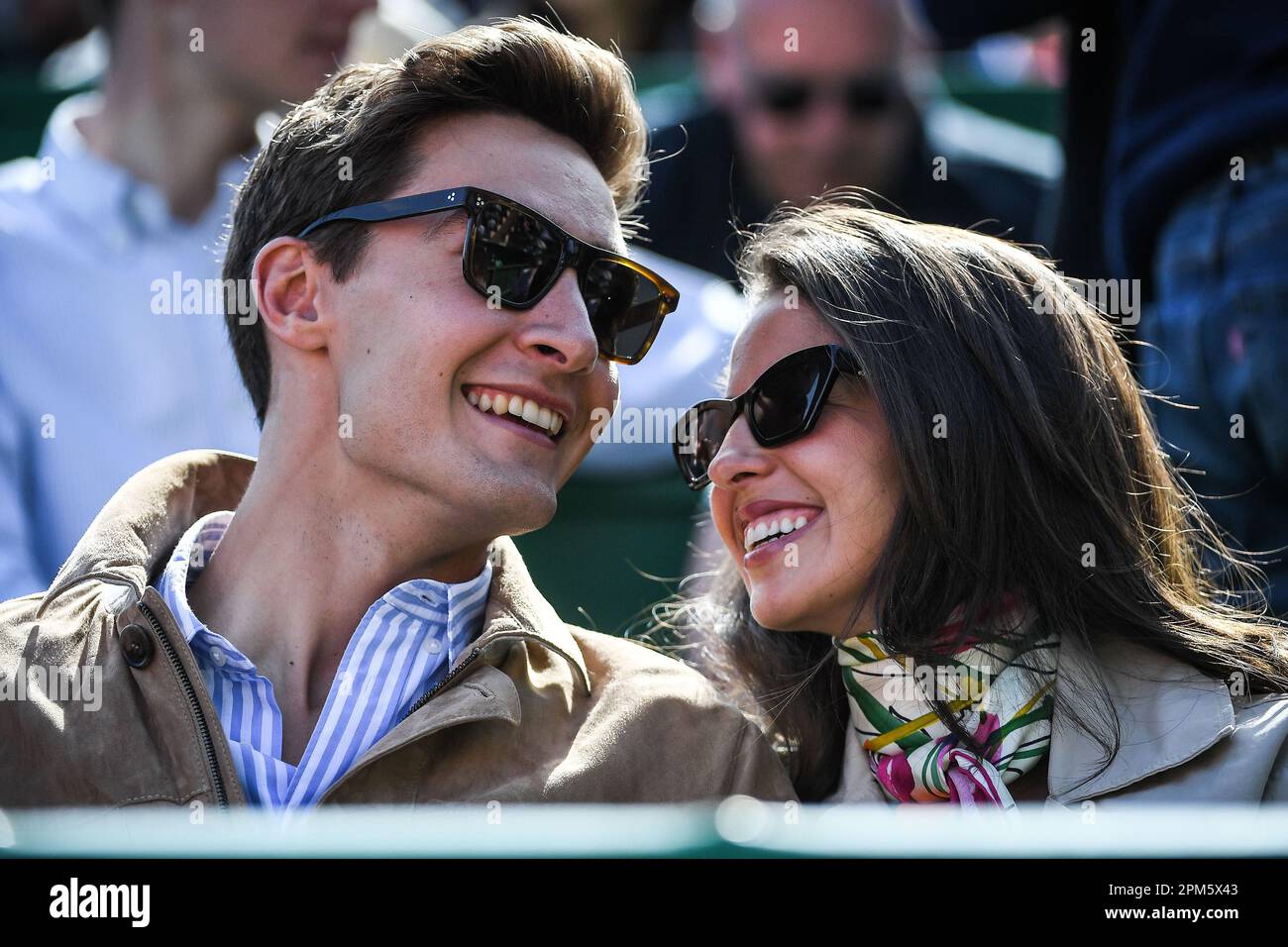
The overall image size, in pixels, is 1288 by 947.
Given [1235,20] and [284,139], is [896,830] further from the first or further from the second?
[1235,20]

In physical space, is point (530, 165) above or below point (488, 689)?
above

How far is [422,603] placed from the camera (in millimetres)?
2139

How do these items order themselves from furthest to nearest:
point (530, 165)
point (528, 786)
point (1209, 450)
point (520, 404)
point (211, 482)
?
point (1209, 450)
point (211, 482)
point (530, 165)
point (520, 404)
point (528, 786)

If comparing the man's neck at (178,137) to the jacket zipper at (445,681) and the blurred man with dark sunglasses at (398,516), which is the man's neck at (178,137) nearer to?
the blurred man with dark sunglasses at (398,516)

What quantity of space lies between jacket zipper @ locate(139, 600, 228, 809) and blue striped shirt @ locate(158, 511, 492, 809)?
0.23ft

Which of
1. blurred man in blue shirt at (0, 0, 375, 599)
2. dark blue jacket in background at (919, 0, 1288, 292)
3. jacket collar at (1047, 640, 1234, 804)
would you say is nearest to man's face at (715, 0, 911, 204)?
dark blue jacket in background at (919, 0, 1288, 292)

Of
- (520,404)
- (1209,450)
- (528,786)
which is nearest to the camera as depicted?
(528,786)

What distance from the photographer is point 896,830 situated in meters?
0.87

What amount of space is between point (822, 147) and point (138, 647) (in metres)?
2.64

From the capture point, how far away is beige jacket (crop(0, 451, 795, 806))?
185 cm

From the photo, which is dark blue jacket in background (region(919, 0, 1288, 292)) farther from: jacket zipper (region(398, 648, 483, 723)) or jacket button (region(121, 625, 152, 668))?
jacket button (region(121, 625, 152, 668))
